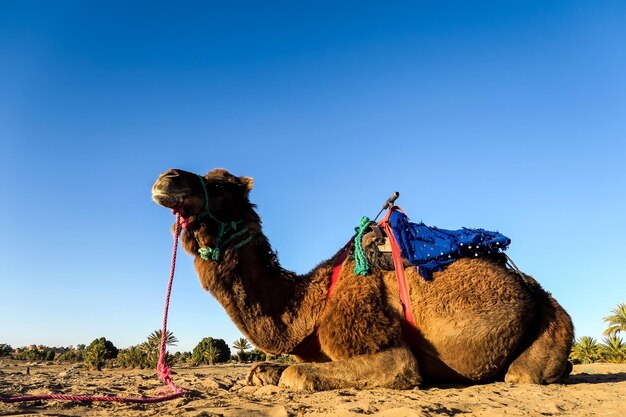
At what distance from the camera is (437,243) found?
19.1ft

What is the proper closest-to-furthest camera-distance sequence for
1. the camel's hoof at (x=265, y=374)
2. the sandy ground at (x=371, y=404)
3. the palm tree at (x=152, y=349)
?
the sandy ground at (x=371, y=404), the camel's hoof at (x=265, y=374), the palm tree at (x=152, y=349)

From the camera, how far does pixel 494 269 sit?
581cm

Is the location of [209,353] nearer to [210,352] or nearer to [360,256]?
[210,352]

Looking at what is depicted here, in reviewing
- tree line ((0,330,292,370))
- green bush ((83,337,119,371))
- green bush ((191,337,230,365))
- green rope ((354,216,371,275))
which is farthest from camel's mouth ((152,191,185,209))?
green bush ((191,337,230,365))

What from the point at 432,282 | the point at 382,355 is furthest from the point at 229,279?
the point at 432,282

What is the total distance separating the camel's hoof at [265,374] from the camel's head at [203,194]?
5.79 ft

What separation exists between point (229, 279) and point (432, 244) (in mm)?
2419

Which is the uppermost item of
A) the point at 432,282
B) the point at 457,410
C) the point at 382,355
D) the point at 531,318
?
the point at 432,282

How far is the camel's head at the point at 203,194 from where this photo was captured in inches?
208

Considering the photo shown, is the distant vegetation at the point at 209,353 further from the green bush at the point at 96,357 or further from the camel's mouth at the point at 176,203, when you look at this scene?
the camel's mouth at the point at 176,203

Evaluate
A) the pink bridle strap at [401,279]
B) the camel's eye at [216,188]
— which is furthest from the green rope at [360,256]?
the camel's eye at [216,188]

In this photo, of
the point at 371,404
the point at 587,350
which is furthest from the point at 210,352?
the point at 371,404

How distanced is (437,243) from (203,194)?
2.82 meters

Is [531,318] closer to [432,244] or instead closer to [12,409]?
[432,244]
